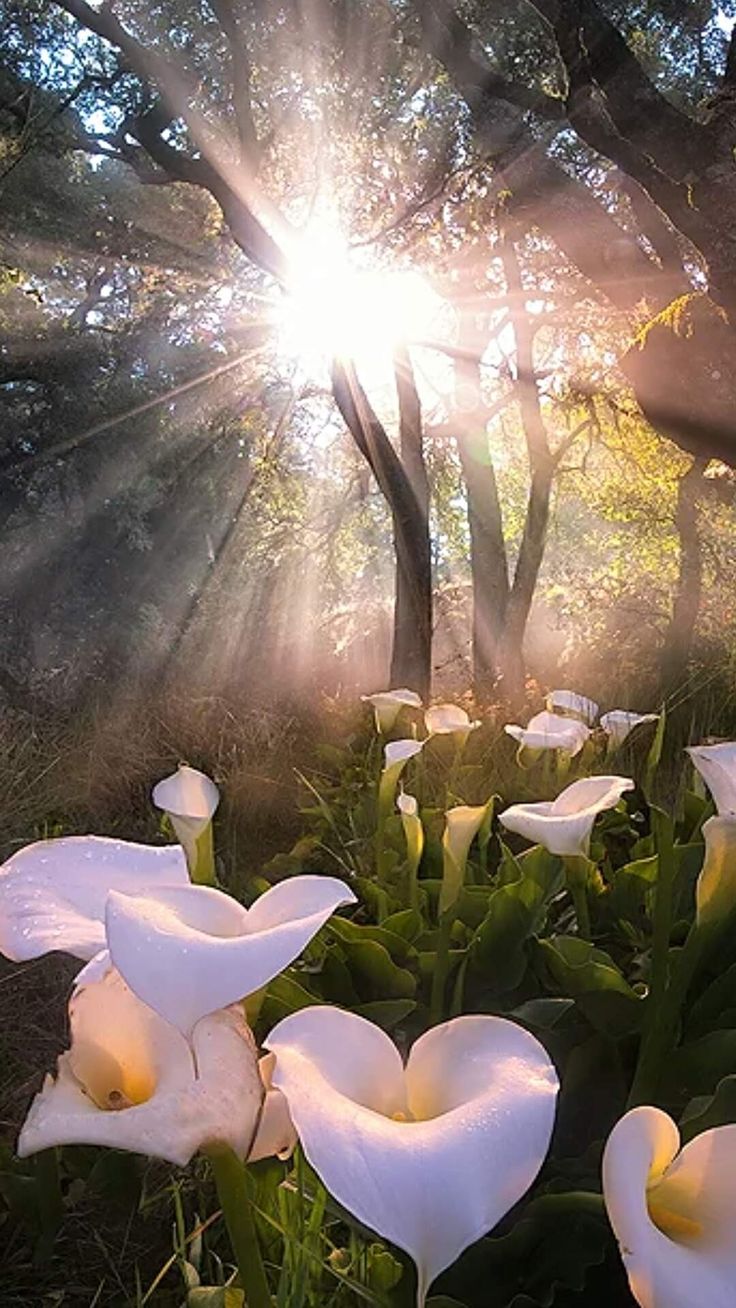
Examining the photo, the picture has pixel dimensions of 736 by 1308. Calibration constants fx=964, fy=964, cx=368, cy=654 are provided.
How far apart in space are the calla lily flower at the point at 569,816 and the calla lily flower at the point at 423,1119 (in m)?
0.32

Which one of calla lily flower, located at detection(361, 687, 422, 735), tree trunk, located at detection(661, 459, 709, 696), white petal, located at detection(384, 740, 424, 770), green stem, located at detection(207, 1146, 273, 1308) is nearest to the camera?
green stem, located at detection(207, 1146, 273, 1308)

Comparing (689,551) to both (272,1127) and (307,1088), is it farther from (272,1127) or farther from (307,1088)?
(307,1088)

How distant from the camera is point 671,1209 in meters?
0.46

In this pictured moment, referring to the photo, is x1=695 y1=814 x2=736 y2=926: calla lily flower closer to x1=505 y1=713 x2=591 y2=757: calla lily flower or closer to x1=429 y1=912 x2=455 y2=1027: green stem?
x1=429 y1=912 x2=455 y2=1027: green stem

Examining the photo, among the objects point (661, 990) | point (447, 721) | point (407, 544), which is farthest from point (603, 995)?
point (407, 544)

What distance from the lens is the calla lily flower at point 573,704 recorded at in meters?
1.95

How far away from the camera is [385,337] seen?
6.86 m

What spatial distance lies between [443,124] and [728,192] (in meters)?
4.79

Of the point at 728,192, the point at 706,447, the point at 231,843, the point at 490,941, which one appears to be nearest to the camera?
the point at 490,941

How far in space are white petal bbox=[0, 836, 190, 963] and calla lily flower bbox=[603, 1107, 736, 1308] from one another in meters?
0.28

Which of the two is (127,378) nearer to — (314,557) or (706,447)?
(706,447)

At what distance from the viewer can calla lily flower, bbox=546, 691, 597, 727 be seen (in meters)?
1.95

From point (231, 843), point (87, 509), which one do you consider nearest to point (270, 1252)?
point (231, 843)

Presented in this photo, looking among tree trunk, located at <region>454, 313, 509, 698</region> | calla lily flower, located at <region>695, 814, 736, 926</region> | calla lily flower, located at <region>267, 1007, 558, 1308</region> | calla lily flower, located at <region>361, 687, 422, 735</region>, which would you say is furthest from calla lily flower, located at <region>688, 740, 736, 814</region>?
tree trunk, located at <region>454, 313, 509, 698</region>
